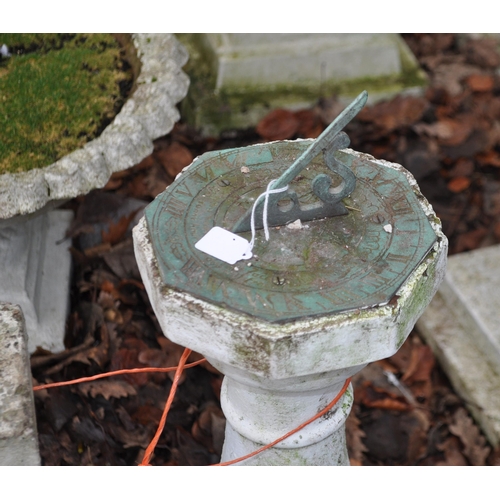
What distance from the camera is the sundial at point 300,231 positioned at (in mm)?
1801

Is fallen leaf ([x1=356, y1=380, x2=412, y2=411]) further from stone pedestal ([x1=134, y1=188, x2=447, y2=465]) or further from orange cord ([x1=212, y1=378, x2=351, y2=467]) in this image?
stone pedestal ([x1=134, y1=188, x2=447, y2=465])

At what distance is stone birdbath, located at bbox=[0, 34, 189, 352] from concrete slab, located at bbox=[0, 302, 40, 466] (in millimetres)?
572

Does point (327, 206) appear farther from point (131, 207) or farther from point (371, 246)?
point (131, 207)

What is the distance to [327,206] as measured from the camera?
6.57 feet

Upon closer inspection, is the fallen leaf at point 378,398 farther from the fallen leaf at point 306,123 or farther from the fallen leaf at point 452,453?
the fallen leaf at point 306,123

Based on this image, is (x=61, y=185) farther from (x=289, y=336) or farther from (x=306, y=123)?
Answer: (x=306, y=123)

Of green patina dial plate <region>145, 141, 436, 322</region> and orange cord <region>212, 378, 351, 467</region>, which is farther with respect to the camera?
orange cord <region>212, 378, 351, 467</region>

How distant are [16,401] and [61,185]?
0.86 metres

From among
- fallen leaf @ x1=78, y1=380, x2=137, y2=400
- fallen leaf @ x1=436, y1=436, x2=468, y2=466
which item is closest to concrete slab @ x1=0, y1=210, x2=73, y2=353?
fallen leaf @ x1=78, y1=380, x2=137, y2=400

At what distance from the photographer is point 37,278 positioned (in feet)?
10.1

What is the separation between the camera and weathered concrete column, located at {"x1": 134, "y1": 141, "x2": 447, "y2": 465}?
1760mm

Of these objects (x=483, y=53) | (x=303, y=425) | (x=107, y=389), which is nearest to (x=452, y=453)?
(x=303, y=425)

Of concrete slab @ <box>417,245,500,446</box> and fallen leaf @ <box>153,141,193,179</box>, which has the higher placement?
fallen leaf @ <box>153,141,193,179</box>

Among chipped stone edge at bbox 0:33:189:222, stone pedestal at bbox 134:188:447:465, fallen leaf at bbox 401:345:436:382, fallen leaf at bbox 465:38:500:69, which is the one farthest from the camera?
fallen leaf at bbox 465:38:500:69
